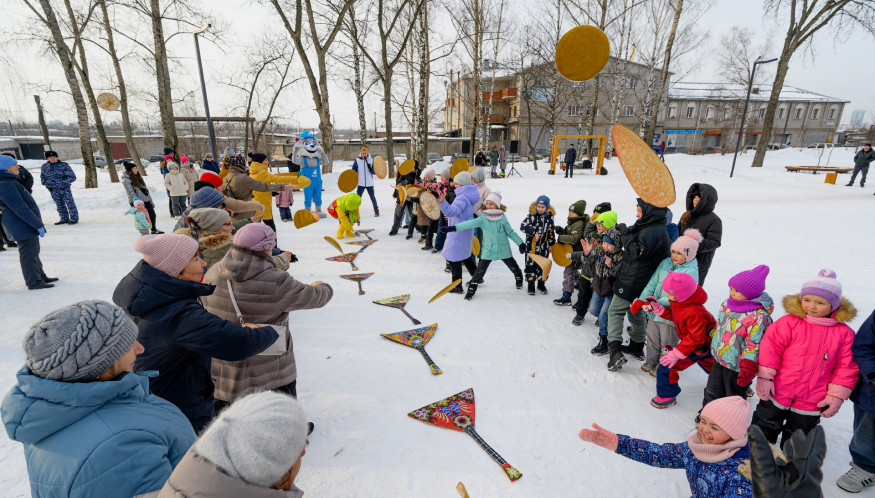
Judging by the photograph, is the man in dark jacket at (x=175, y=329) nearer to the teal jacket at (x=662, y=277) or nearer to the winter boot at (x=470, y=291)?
the teal jacket at (x=662, y=277)

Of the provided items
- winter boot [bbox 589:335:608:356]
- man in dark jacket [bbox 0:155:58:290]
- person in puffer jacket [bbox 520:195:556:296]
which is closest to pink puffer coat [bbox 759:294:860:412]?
winter boot [bbox 589:335:608:356]

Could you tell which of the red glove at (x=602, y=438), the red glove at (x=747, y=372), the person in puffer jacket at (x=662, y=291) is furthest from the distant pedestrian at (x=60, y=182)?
the red glove at (x=747, y=372)

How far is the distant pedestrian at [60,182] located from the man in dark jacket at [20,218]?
4.31 m

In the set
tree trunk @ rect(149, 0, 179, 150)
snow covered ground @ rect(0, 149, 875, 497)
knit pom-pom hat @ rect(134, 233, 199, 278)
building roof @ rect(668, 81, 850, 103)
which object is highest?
building roof @ rect(668, 81, 850, 103)

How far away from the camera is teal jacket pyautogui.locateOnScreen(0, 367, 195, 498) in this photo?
1.18 metres

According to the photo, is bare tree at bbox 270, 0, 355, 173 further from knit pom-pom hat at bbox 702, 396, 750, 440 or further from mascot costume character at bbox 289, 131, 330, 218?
knit pom-pom hat at bbox 702, 396, 750, 440

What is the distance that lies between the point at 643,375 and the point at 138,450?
3945 millimetres

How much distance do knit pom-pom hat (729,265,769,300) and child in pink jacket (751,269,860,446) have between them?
0.16 meters

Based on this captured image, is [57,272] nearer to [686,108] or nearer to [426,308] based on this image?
[426,308]

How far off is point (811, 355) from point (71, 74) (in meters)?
18.3

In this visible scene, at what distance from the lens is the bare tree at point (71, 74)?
11.1 metres

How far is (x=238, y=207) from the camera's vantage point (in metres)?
5.40

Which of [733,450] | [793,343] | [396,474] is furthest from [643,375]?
[396,474]

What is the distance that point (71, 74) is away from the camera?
40.3 ft
